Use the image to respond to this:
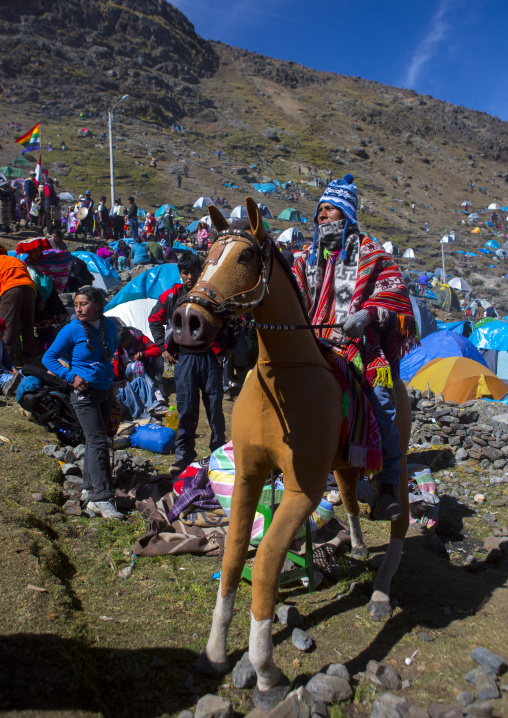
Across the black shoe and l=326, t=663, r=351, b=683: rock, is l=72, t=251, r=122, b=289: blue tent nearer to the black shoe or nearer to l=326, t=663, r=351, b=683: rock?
the black shoe

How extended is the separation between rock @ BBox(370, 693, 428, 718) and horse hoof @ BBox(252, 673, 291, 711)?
43 centimetres

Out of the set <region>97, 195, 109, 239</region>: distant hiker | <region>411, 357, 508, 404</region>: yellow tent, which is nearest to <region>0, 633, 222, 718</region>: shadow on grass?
<region>411, 357, 508, 404</region>: yellow tent

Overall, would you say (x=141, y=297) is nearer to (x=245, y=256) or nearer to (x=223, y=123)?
(x=245, y=256)

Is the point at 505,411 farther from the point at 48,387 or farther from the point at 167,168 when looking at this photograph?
the point at 167,168

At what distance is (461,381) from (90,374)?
7826 mm

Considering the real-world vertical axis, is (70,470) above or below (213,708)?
below

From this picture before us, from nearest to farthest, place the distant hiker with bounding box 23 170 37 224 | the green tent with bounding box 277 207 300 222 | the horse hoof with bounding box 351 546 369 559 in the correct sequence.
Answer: the horse hoof with bounding box 351 546 369 559 → the distant hiker with bounding box 23 170 37 224 → the green tent with bounding box 277 207 300 222

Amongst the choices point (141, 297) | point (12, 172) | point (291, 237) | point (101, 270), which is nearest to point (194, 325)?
point (141, 297)

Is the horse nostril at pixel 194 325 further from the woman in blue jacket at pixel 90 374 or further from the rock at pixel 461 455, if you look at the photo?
the rock at pixel 461 455

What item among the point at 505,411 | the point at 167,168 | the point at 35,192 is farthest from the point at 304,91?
the point at 505,411

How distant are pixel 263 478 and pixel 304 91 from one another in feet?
363

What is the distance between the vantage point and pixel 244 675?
2631 millimetres

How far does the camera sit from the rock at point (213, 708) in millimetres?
2289

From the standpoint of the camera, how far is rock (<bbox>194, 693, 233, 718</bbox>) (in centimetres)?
229
